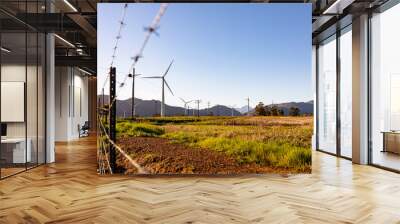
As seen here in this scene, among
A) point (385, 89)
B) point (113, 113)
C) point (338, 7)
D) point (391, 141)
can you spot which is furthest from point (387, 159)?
point (113, 113)

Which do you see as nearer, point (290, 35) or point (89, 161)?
point (290, 35)

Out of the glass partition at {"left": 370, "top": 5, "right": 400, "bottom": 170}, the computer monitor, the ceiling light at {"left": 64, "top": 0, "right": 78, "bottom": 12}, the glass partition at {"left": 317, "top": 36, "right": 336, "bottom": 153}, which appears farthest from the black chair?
the glass partition at {"left": 370, "top": 5, "right": 400, "bottom": 170}

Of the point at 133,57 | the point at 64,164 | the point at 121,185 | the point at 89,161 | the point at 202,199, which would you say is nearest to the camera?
the point at 202,199

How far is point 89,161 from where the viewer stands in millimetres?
8180

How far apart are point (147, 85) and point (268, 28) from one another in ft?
6.94

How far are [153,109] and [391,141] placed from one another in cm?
420

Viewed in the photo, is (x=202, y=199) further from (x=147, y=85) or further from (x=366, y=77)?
(x=366, y=77)

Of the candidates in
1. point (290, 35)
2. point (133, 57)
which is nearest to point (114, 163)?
point (133, 57)

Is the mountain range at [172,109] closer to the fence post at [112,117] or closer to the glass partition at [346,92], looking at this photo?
the fence post at [112,117]

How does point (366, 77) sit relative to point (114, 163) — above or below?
above

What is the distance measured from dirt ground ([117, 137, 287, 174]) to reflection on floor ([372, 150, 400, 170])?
7.45 ft

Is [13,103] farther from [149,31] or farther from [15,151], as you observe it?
[149,31]

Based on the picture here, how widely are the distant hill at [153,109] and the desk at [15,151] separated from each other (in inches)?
62.9

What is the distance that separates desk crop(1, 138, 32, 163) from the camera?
6.08 m
